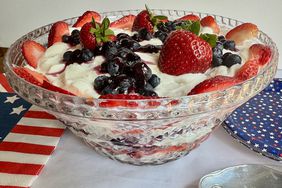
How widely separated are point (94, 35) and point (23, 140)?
0.91 ft

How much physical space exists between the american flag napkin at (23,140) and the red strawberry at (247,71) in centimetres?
41

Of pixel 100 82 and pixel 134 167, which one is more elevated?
pixel 100 82

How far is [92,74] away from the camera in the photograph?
32.8 inches

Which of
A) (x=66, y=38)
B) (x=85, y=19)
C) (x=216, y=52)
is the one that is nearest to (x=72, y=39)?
(x=66, y=38)

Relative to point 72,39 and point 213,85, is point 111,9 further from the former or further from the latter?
point 213,85

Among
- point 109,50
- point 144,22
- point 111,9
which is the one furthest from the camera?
point 111,9

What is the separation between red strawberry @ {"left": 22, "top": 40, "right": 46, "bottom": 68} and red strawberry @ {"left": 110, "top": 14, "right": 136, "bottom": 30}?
227 millimetres

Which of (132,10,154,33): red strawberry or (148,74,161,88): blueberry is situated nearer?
(148,74,161,88): blueberry

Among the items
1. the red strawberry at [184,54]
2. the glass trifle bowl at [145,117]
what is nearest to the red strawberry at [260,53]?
the glass trifle bowl at [145,117]

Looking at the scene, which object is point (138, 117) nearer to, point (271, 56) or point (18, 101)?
point (271, 56)

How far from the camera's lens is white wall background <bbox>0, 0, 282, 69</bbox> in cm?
228

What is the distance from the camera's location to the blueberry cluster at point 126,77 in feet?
2.44

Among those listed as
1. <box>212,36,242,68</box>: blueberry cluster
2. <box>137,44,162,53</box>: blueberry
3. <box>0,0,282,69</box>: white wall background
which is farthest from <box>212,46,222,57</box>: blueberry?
<box>0,0,282,69</box>: white wall background

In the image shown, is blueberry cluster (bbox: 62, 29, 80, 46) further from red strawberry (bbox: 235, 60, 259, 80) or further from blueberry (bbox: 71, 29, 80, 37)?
red strawberry (bbox: 235, 60, 259, 80)
